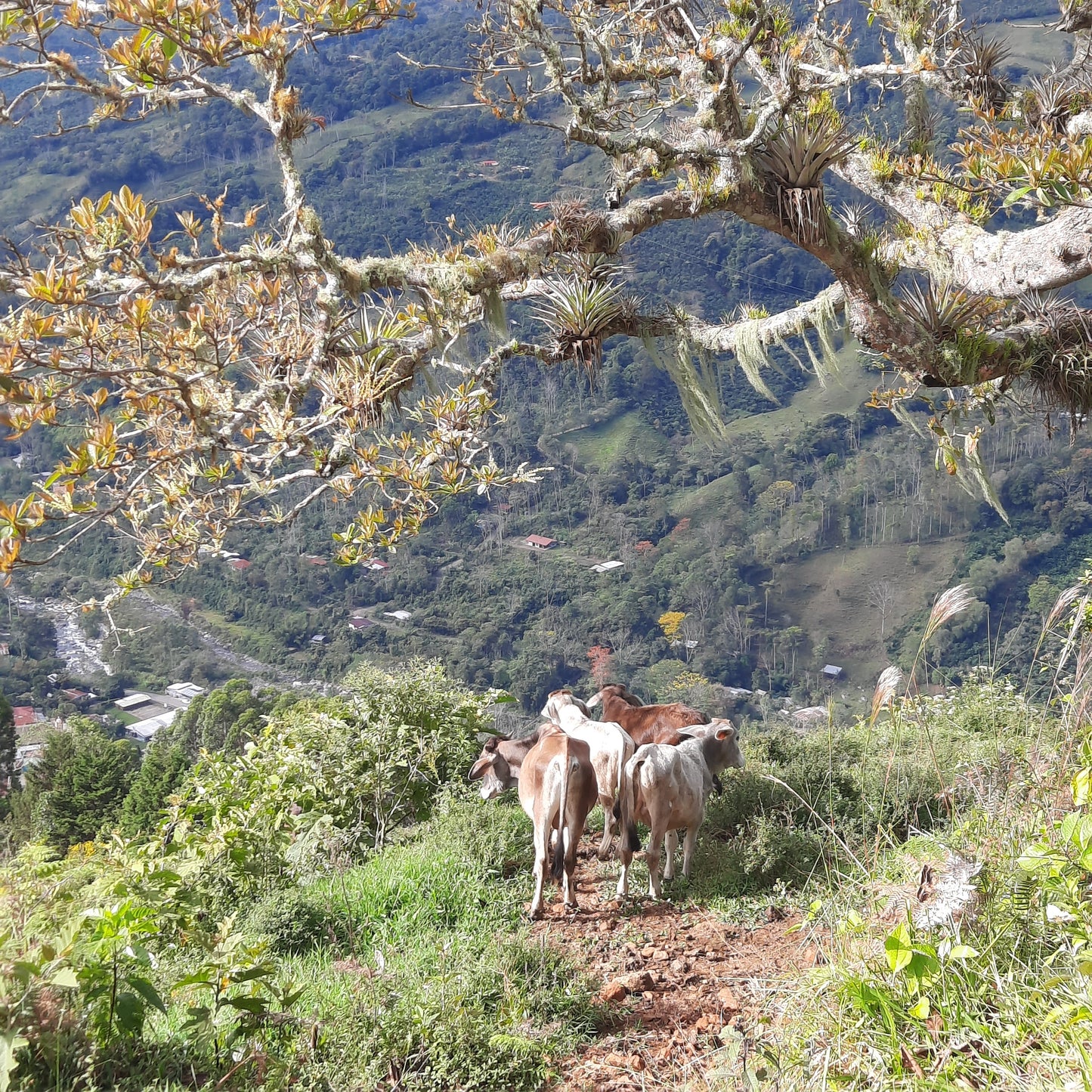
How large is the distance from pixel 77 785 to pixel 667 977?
773 inches

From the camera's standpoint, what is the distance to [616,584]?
6619 cm

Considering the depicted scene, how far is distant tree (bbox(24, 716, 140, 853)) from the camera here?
18141 mm

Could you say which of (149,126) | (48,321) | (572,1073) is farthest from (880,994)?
(149,126)

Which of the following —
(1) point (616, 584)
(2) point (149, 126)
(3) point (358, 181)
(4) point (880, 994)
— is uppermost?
(2) point (149, 126)

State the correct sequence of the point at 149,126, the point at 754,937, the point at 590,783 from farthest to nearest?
the point at 149,126 → the point at 590,783 → the point at 754,937

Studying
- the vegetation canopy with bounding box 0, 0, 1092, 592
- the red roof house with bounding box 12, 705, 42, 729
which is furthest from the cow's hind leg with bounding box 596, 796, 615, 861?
the red roof house with bounding box 12, 705, 42, 729

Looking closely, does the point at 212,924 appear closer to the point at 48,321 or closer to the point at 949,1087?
the point at 48,321

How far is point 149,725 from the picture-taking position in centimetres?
4838

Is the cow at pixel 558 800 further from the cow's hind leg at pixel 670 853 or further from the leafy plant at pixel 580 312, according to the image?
the leafy plant at pixel 580 312

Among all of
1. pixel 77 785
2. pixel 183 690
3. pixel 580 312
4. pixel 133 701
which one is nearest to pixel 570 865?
pixel 580 312

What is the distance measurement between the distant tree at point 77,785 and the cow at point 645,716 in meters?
14.4

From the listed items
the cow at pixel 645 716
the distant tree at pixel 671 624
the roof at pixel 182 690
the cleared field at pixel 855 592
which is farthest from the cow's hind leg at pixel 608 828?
the distant tree at pixel 671 624

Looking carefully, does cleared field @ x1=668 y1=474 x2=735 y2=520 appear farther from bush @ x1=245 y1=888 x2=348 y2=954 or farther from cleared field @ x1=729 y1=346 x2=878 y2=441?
bush @ x1=245 y1=888 x2=348 y2=954

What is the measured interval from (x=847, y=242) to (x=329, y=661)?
55128mm
